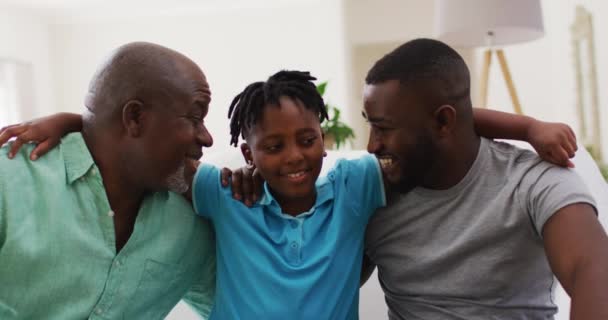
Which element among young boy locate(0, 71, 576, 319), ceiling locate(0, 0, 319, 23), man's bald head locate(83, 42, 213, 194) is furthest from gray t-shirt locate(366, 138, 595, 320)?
ceiling locate(0, 0, 319, 23)

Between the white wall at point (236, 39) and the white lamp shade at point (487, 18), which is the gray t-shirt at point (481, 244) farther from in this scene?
the white wall at point (236, 39)

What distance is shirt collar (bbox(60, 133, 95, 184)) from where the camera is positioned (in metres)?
1.15

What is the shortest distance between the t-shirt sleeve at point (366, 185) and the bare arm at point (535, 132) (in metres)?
0.23

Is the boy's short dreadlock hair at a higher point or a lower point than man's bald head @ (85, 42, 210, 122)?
lower

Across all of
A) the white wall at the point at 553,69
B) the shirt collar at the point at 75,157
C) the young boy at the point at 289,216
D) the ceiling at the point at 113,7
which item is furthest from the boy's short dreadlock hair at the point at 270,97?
the ceiling at the point at 113,7

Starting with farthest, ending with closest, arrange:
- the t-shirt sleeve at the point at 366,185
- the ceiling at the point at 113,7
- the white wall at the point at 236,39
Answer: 1. the white wall at the point at 236,39
2. the ceiling at the point at 113,7
3. the t-shirt sleeve at the point at 366,185

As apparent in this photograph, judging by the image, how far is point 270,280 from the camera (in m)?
1.21

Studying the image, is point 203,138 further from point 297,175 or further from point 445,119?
point 445,119

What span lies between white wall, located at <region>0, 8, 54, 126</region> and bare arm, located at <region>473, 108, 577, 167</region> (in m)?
6.37

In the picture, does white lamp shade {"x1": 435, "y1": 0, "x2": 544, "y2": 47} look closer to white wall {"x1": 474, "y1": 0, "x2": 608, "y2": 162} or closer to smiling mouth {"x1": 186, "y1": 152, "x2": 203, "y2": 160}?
white wall {"x1": 474, "y1": 0, "x2": 608, "y2": 162}

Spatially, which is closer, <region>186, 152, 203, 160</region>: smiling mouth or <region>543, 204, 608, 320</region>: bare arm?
<region>543, 204, 608, 320</region>: bare arm

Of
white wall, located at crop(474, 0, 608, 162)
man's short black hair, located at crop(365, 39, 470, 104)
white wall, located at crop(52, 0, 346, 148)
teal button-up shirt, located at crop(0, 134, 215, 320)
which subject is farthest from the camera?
white wall, located at crop(52, 0, 346, 148)

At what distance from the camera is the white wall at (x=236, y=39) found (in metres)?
6.87

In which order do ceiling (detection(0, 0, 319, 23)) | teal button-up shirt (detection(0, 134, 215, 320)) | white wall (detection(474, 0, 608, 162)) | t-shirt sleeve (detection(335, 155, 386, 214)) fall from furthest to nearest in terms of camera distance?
ceiling (detection(0, 0, 319, 23))
white wall (detection(474, 0, 608, 162))
t-shirt sleeve (detection(335, 155, 386, 214))
teal button-up shirt (detection(0, 134, 215, 320))
